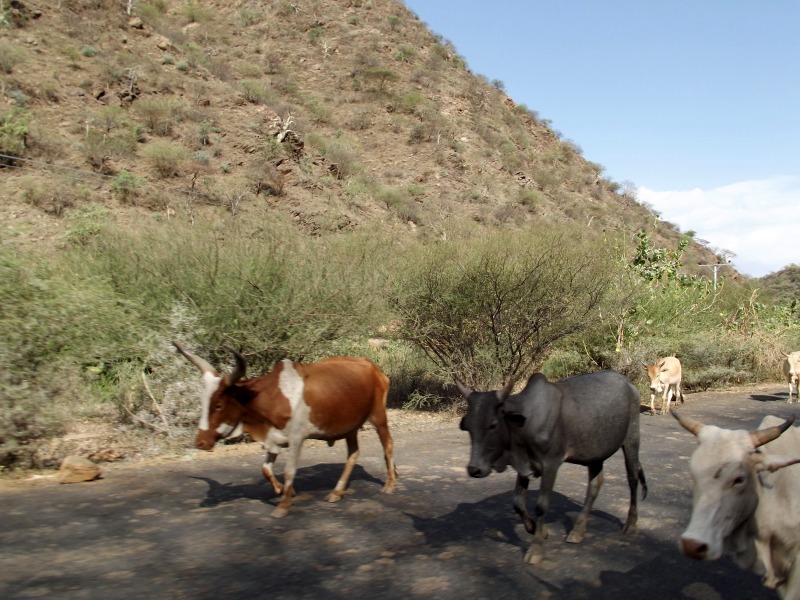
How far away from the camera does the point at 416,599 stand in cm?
438

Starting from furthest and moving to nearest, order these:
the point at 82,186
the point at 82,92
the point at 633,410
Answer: the point at 82,92 → the point at 82,186 → the point at 633,410

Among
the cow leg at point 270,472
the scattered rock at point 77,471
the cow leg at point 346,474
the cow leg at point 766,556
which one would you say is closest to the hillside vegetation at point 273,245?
the scattered rock at point 77,471

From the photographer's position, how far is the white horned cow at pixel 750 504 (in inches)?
133

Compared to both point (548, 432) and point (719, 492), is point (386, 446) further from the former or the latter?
point (719, 492)

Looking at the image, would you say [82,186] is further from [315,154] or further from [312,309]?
[312,309]

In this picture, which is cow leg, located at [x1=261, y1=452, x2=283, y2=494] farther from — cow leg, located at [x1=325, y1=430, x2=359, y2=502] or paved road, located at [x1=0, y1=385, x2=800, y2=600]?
cow leg, located at [x1=325, y1=430, x2=359, y2=502]

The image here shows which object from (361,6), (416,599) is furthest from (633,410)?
(361,6)

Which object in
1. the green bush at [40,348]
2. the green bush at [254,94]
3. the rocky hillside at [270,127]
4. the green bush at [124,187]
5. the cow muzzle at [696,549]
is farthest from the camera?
the green bush at [254,94]

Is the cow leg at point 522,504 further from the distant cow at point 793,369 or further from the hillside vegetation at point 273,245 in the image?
the distant cow at point 793,369

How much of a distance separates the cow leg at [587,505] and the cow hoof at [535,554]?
63 cm

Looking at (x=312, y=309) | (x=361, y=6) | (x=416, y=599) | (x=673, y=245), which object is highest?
(x=361, y=6)

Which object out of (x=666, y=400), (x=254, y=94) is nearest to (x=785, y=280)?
(x=254, y=94)

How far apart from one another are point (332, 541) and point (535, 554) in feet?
5.50

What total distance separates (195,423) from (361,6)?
60172 mm
